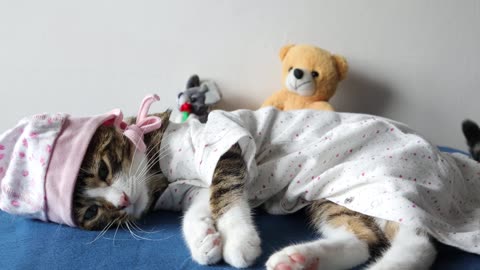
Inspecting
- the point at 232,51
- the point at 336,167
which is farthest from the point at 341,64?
the point at 336,167

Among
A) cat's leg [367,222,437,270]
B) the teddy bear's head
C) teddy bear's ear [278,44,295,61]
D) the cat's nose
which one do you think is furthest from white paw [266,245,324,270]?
teddy bear's ear [278,44,295,61]

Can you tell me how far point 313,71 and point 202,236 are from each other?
2.71 feet

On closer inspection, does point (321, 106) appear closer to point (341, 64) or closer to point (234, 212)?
point (341, 64)

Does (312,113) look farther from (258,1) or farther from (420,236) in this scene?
(258,1)

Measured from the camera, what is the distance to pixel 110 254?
0.79 m

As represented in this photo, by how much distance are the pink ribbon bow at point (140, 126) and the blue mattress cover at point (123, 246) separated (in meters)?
0.19

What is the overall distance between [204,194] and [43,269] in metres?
0.38

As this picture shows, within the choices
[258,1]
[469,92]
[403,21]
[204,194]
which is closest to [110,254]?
[204,194]

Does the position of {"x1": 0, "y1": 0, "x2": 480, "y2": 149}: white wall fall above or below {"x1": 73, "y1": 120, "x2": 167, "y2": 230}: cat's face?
above

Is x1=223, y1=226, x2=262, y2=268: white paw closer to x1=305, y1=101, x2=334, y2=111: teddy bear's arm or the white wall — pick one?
x1=305, y1=101, x2=334, y2=111: teddy bear's arm

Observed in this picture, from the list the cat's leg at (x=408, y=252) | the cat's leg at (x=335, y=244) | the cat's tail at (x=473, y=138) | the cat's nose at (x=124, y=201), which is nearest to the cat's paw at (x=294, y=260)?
the cat's leg at (x=335, y=244)

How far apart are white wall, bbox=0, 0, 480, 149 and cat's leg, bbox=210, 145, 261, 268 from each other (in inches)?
27.1

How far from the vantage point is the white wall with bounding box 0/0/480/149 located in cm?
144

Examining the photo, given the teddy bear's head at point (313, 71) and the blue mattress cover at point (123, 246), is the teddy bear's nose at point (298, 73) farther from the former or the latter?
the blue mattress cover at point (123, 246)
